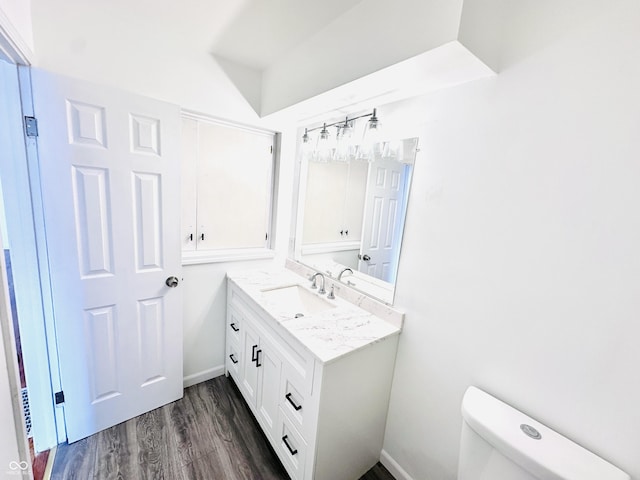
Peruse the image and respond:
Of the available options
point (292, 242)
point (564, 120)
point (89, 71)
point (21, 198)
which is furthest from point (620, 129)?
point (21, 198)

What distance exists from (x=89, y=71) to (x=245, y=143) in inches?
35.6

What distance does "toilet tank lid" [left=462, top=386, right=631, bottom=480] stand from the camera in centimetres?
78

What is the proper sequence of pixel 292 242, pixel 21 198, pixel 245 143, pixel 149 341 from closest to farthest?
pixel 21 198, pixel 149 341, pixel 245 143, pixel 292 242

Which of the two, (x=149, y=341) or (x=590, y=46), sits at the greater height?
(x=590, y=46)

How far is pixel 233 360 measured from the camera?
1979 mm

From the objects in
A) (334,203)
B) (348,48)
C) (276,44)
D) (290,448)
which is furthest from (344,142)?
(290,448)

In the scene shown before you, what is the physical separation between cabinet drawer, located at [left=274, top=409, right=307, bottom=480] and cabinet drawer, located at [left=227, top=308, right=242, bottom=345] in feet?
2.16

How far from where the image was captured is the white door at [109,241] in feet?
4.20

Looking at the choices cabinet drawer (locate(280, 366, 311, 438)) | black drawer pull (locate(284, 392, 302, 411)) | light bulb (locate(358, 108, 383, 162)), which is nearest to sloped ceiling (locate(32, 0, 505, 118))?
light bulb (locate(358, 108, 383, 162))

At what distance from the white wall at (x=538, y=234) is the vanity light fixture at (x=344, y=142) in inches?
9.2

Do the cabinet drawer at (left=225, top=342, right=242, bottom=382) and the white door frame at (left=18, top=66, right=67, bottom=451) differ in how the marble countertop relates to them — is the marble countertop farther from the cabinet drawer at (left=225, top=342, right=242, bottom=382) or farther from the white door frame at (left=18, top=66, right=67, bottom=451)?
the white door frame at (left=18, top=66, right=67, bottom=451)

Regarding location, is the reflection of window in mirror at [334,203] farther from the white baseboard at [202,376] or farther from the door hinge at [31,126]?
the door hinge at [31,126]

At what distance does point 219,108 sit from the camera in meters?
1.75

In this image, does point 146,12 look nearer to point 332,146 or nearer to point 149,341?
point 332,146
